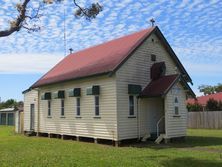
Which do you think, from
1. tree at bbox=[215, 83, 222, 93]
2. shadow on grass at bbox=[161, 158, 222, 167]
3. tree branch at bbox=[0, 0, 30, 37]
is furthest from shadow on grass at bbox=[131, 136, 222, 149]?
tree at bbox=[215, 83, 222, 93]

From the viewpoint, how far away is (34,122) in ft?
103

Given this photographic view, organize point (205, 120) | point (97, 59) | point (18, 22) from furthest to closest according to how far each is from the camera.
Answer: point (205, 120), point (97, 59), point (18, 22)

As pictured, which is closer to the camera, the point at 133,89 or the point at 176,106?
the point at 133,89

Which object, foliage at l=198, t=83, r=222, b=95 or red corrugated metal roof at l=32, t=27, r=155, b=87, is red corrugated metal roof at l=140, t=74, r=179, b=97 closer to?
red corrugated metal roof at l=32, t=27, r=155, b=87

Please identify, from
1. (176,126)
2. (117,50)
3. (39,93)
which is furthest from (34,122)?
(176,126)

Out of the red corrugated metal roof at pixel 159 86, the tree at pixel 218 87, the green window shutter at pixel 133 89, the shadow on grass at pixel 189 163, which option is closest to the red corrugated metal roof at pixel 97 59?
the green window shutter at pixel 133 89

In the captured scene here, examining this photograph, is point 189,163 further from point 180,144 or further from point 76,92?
point 76,92

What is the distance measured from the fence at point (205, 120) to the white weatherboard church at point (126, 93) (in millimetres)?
12467

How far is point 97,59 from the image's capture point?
25.6 meters

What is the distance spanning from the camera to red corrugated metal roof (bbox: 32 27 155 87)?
888 inches

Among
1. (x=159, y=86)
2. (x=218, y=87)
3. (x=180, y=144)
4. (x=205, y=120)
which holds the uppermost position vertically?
(x=218, y=87)

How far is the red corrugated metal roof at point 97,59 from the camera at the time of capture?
22.6m

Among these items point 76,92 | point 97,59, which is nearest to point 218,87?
point 97,59

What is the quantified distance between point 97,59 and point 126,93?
15.0 feet
